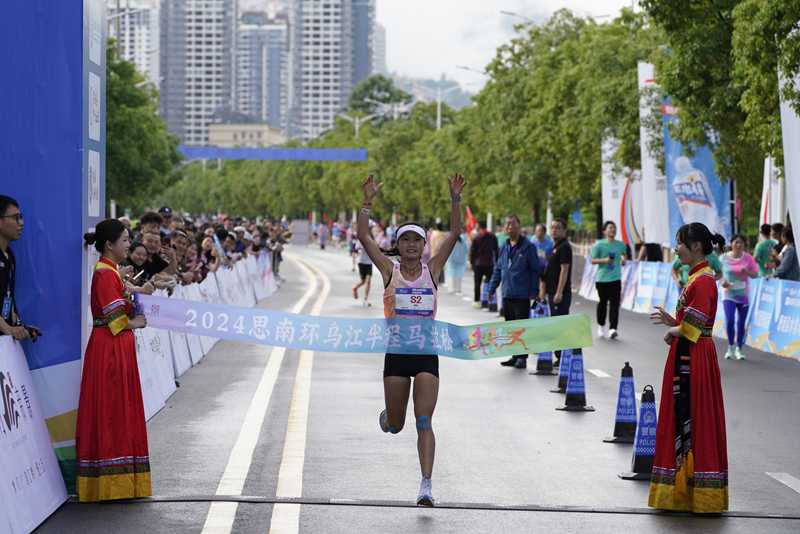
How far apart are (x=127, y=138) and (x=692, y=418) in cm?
5560

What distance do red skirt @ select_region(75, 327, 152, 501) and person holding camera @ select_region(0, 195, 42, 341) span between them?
0.42 meters

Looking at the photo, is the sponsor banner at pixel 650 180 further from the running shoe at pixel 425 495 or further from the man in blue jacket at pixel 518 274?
the running shoe at pixel 425 495

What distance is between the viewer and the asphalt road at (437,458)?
9047 millimetres

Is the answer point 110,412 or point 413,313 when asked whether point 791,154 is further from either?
point 110,412

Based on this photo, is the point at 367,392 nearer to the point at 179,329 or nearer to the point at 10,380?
the point at 179,329

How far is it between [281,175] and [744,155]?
441 feet

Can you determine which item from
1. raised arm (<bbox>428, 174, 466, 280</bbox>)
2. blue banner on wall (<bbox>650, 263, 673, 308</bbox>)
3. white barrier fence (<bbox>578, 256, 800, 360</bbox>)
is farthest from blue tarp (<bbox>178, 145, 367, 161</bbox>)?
raised arm (<bbox>428, 174, 466, 280</bbox>)

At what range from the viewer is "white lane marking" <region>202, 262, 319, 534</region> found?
885 centimetres

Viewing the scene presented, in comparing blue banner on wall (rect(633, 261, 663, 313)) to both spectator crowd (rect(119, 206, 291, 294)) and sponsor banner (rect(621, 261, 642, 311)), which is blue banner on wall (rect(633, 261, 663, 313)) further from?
spectator crowd (rect(119, 206, 291, 294))

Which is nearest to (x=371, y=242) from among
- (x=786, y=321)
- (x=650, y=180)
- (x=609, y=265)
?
(x=786, y=321)

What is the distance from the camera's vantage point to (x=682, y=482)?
9453 millimetres

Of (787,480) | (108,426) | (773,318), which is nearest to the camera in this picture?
A: (108,426)

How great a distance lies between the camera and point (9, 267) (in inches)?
363

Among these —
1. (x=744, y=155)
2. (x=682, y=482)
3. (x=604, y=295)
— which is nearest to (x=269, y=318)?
(x=682, y=482)
